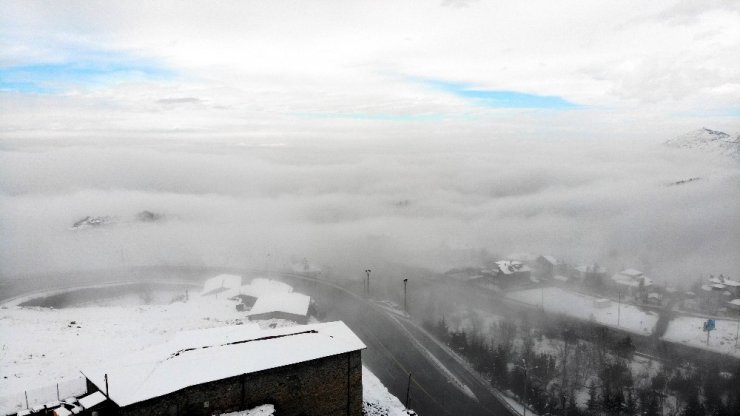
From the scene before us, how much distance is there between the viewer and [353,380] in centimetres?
3369

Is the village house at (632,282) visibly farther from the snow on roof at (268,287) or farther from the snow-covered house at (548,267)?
the snow on roof at (268,287)

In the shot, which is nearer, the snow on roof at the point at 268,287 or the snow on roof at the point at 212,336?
the snow on roof at the point at 212,336

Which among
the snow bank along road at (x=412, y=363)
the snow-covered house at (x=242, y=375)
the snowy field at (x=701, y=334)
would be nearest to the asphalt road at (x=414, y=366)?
the snow bank along road at (x=412, y=363)

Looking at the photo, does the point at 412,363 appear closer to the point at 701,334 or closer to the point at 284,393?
the point at 284,393

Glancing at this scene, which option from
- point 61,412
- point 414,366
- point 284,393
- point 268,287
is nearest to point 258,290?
point 268,287

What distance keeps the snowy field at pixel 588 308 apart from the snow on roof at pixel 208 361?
177 ft

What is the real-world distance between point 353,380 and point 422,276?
67137mm

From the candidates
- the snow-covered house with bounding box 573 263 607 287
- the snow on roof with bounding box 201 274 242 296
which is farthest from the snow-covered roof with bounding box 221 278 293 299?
the snow-covered house with bounding box 573 263 607 287

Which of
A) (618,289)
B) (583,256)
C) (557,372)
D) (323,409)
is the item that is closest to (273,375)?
(323,409)

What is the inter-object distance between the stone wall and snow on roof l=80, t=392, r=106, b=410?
110 centimetres

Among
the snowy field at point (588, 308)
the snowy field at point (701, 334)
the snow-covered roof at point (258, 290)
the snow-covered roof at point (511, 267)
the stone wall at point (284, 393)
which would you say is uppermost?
the stone wall at point (284, 393)

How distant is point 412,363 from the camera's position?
51.2 meters

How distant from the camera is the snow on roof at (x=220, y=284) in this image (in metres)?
76.4

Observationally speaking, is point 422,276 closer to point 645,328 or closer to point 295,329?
point 645,328
